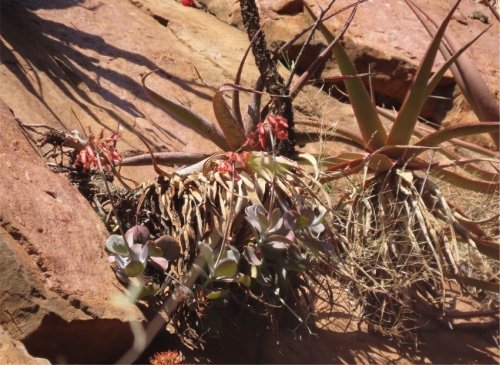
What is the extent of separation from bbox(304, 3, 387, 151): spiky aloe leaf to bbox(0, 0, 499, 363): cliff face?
156 millimetres

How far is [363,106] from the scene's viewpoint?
3359 millimetres

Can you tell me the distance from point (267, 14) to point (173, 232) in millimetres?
3340

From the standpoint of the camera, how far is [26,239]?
2174mm

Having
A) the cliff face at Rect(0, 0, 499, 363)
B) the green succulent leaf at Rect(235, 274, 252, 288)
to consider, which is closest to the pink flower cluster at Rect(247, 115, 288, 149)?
the cliff face at Rect(0, 0, 499, 363)

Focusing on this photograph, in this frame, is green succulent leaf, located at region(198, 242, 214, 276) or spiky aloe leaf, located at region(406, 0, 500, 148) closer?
green succulent leaf, located at region(198, 242, 214, 276)

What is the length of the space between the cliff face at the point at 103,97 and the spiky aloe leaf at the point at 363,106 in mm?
156

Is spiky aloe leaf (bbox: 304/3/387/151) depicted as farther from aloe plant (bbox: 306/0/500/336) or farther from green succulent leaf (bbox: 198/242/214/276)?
green succulent leaf (bbox: 198/242/214/276)

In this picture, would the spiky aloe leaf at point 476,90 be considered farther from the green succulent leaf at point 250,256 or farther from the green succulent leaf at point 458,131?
the green succulent leaf at point 250,256

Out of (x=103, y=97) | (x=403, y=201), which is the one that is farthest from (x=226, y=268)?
(x=103, y=97)

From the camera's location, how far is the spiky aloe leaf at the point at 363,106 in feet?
10.9

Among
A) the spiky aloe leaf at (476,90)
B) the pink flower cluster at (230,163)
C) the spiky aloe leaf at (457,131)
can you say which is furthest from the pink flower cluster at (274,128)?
the spiky aloe leaf at (476,90)

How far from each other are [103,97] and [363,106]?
5.55ft

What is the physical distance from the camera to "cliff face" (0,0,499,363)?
84.8 inches

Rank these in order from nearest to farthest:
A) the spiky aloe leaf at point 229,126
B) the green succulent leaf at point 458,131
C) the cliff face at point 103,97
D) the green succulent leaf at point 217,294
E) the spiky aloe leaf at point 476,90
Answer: the cliff face at point 103,97
the green succulent leaf at point 217,294
the spiky aloe leaf at point 229,126
the green succulent leaf at point 458,131
the spiky aloe leaf at point 476,90
